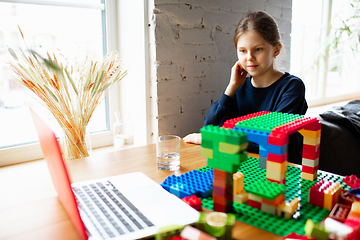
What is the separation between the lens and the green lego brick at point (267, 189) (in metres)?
0.62

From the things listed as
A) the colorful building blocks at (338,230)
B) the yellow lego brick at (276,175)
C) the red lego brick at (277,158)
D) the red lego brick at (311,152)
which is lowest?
the colorful building blocks at (338,230)

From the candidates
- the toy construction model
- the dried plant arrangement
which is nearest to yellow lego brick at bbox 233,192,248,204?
the toy construction model

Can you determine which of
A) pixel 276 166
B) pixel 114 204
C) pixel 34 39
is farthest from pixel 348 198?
pixel 34 39

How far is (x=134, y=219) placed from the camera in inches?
23.9

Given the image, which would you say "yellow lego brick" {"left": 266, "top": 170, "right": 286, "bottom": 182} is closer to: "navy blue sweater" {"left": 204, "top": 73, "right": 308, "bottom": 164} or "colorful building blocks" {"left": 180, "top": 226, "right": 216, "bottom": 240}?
"colorful building blocks" {"left": 180, "top": 226, "right": 216, "bottom": 240}

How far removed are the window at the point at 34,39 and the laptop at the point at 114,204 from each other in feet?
2.30

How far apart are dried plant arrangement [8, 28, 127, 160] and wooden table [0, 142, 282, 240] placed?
0.11 meters

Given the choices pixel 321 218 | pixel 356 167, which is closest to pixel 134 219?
pixel 321 218

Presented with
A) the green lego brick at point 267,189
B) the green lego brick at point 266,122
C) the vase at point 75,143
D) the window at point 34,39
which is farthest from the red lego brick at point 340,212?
the window at point 34,39

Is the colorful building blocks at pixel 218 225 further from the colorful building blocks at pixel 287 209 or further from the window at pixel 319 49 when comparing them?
the window at pixel 319 49

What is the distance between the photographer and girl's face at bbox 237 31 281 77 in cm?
131

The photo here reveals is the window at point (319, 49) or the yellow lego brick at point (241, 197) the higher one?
the window at point (319, 49)

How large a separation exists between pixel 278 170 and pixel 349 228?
0.61ft

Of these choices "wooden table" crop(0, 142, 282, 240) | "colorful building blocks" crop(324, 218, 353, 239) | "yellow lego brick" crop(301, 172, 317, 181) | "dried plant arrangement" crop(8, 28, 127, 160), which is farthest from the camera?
"dried plant arrangement" crop(8, 28, 127, 160)
